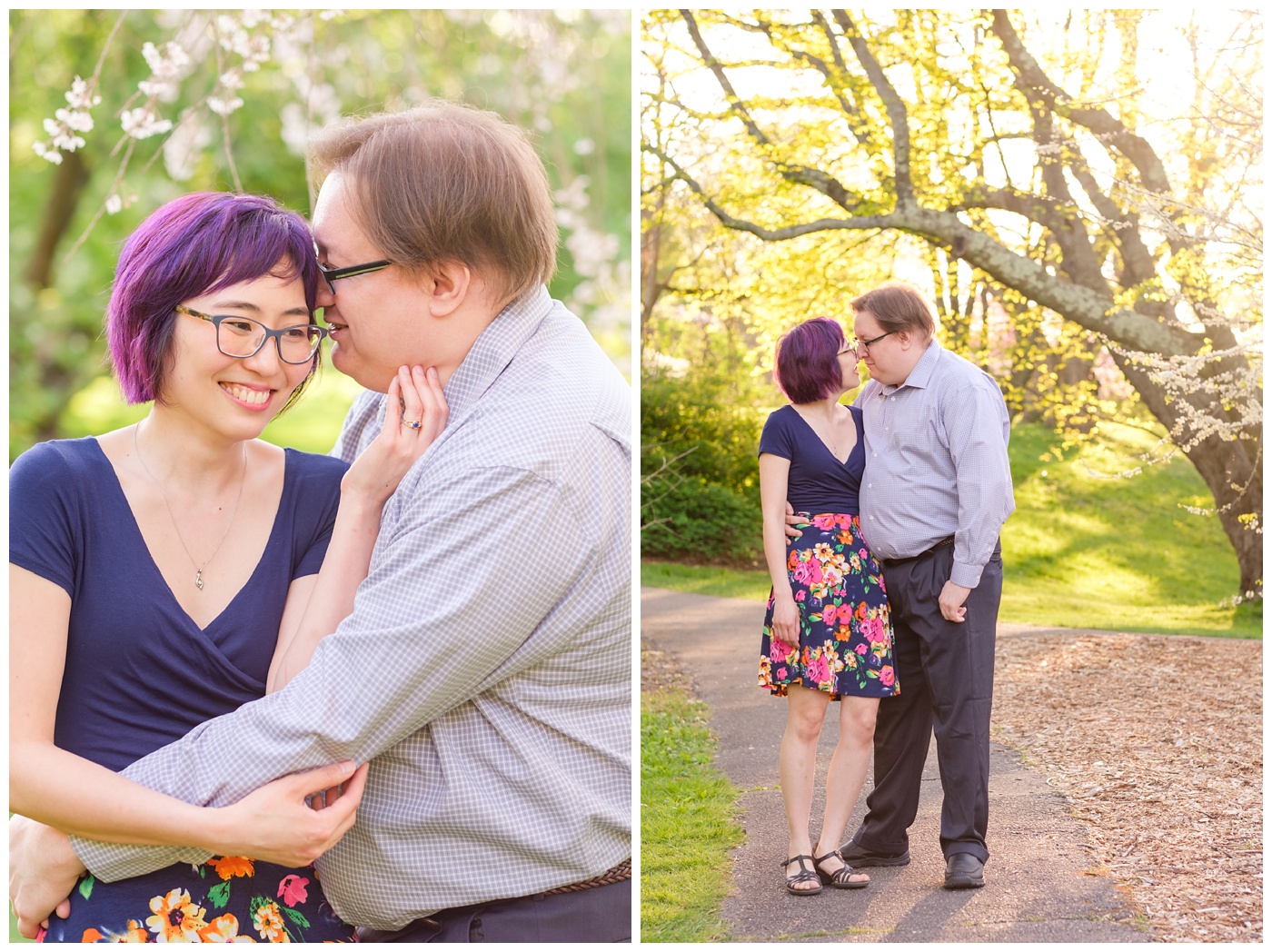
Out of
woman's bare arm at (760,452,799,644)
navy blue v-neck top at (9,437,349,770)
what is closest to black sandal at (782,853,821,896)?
woman's bare arm at (760,452,799,644)

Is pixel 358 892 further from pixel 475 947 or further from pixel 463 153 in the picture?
pixel 463 153

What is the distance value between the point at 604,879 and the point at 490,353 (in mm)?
958

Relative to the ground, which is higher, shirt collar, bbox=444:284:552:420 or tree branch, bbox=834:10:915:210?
tree branch, bbox=834:10:915:210

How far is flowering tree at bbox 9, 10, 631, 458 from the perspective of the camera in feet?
11.4

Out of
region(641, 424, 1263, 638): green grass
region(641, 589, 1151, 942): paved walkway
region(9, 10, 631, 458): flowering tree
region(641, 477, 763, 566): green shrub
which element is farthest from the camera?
region(641, 424, 1263, 638): green grass

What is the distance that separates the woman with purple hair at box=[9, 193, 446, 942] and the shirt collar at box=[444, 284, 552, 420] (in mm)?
43

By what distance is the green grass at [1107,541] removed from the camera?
31.6 ft

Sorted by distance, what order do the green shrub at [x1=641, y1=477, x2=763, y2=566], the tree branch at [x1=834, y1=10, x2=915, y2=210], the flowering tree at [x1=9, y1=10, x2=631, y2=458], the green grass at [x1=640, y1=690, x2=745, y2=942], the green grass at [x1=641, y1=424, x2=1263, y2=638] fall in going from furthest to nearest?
the green grass at [x1=641, y1=424, x2=1263, y2=638] → the green shrub at [x1=641, y1=477, x2=763, y2=566] → the tree branch at [x1=834, y1=10, x2=915, y2=210] → the flowering tree at [x1=9, y1=10, x2=631, y2=458] → the green grass at [x1=640, y1=690, x2=745, y2=942]

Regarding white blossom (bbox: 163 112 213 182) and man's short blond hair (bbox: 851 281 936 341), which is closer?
man's short blond hair (bbox: 851 281 936 341)

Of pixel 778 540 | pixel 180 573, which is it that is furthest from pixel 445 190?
pixel 778 540

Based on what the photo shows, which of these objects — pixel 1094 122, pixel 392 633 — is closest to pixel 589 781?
pixel 392 633

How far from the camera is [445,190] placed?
72.6 inches

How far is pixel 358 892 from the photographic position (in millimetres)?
1896

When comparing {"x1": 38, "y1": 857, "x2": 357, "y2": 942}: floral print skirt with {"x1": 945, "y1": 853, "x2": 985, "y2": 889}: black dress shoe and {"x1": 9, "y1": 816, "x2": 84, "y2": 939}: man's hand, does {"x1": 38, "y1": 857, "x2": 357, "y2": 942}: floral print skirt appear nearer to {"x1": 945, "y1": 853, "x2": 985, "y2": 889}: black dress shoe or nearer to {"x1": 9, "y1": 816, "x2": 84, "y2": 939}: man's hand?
{"x1": 9, "y1": 816, "x2": 84, "y2": 939}: man's hand
